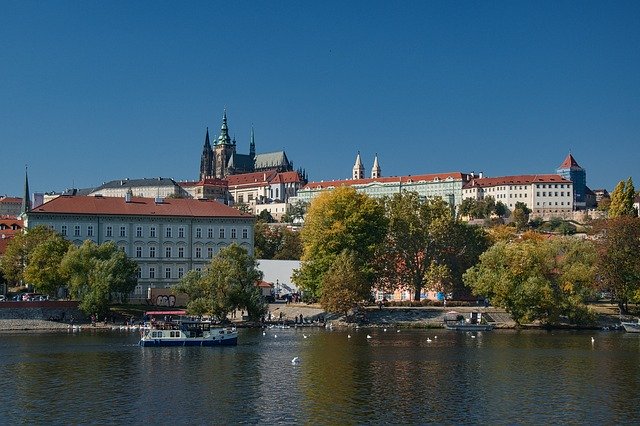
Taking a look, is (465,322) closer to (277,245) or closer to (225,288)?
(225,288)

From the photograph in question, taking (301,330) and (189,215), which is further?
(189,215)

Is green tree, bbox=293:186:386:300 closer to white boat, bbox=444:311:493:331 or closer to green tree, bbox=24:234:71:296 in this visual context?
white boat, bbox=444:311:493:331

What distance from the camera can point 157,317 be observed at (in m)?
84.5

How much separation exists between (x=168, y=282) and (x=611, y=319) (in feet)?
153

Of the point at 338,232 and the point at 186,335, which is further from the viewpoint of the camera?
the point at 338,232

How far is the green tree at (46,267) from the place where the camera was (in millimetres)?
84188

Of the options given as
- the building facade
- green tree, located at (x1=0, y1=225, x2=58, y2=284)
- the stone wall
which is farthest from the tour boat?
the building facade

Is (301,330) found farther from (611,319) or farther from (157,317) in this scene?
(611,319)

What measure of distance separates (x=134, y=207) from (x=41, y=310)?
18869mm

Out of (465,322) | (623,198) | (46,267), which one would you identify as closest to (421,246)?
(465,322)

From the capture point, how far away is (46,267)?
277 ft

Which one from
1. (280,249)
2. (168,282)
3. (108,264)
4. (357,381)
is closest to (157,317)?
(108,264)

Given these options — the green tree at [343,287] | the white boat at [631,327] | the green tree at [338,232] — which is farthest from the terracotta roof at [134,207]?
the white boat at [631,327]

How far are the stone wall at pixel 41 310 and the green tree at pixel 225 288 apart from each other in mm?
10182
